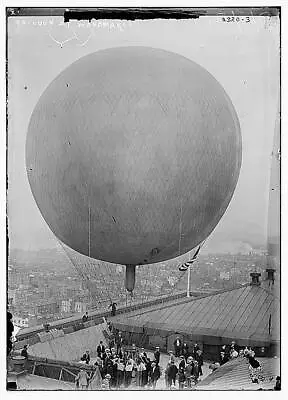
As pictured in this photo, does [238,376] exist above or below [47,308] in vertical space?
below

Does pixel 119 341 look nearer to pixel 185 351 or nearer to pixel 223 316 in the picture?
pixel 185 351

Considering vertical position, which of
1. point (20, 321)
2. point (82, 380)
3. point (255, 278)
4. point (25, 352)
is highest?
point (255, 278)

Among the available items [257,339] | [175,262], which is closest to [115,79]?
[175,262]

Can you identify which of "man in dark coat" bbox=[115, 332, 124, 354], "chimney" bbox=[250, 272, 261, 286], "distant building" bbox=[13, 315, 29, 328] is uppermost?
"chimney" bbox=[250, 272, 261, 286]

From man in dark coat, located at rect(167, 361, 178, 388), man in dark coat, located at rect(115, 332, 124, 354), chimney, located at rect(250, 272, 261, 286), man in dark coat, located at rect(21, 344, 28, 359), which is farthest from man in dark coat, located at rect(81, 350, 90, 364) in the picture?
chimney, located at rect(250, 272, 261, 286)

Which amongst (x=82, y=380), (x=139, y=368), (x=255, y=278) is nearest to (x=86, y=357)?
(x=82, y=380)

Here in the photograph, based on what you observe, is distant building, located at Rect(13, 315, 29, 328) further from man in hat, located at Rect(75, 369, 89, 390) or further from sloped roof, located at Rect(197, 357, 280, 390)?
sloped roof, located at Rect(197, 357, 280, 390)
